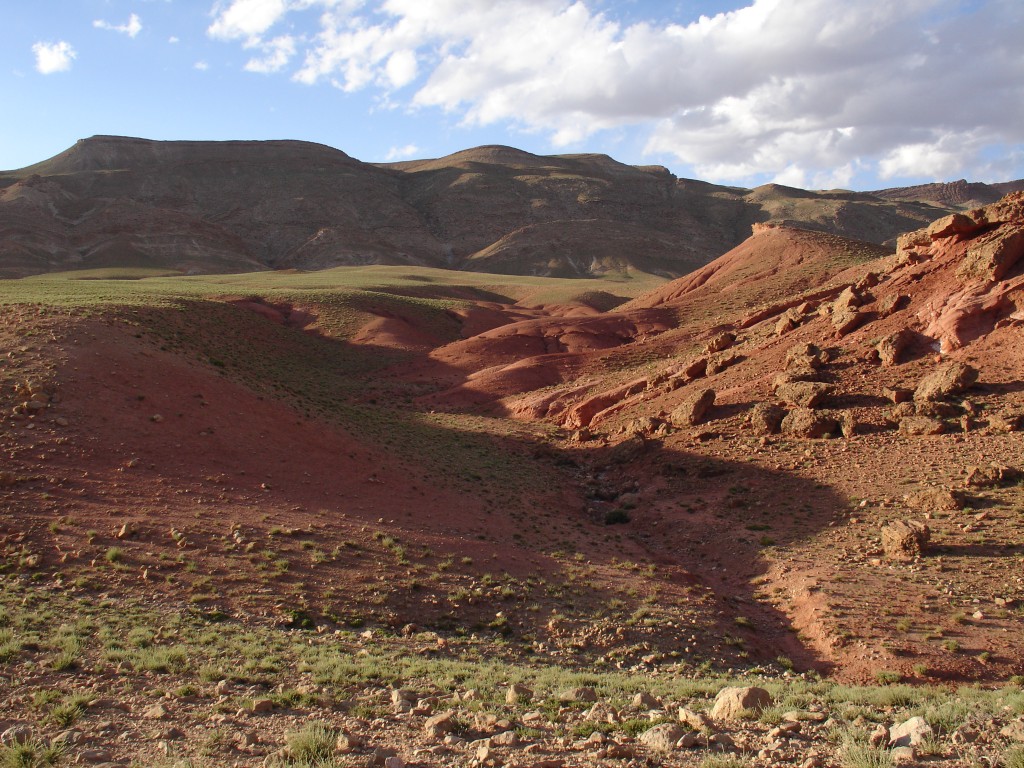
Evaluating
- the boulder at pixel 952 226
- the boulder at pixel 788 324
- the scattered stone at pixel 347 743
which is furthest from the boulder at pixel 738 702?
the boulder at pixel 952 226

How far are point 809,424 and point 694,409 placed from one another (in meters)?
4.08

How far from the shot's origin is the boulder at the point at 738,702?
8141 mm

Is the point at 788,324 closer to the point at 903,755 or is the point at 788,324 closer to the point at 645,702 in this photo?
the point at 645,702

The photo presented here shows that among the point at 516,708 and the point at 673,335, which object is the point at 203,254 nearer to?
the point at 673,335

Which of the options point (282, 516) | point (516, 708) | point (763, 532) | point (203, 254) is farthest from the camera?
point (203, 254)

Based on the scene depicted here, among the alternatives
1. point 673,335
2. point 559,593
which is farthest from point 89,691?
point 673,335

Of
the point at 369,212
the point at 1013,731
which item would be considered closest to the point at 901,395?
the point at 1013,731

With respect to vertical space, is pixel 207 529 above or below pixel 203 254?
below

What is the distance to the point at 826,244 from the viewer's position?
5478 cm

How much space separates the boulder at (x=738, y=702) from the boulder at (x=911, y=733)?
144 centimetres

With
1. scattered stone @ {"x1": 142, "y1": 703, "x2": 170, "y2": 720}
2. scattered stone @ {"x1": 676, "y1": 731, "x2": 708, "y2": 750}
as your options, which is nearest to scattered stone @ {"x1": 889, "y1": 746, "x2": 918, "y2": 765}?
scattered stone @ {"x1": 676, "y1": 731, "x2": 708, "y2": 750}

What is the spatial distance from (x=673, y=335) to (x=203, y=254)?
93778mm

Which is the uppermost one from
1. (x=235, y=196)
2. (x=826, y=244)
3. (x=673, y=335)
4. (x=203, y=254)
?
(x=235, y=196)

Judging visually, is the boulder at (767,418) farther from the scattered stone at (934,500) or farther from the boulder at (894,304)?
the boulder at (894,304)
